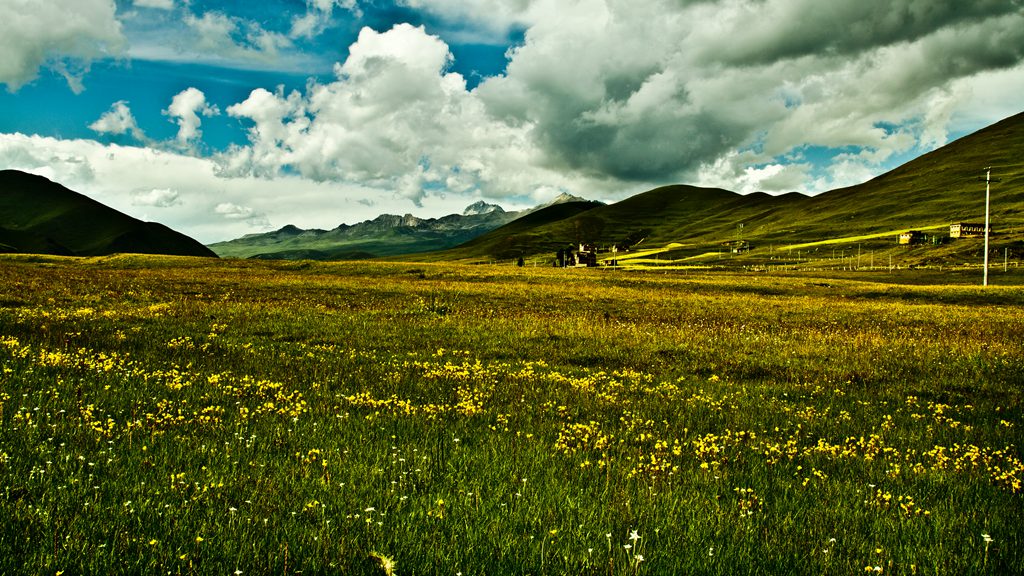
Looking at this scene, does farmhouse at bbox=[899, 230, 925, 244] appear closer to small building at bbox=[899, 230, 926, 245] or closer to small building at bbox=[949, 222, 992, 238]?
small building at bbox=[899, 230, 926, 245]

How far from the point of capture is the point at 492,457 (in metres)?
7.32

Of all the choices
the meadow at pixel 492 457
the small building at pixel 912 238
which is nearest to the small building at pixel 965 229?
the small building at pixel 912 238

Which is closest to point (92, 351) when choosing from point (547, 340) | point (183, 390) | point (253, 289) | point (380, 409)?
point (183, 390)

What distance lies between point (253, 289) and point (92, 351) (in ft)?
91.9

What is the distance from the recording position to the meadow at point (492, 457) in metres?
4.71

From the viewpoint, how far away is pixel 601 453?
7.92m

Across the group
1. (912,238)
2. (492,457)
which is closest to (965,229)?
(912,238)

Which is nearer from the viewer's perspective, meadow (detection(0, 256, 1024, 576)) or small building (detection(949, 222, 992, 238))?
meadow (detection(0, 256, 1024, 576))

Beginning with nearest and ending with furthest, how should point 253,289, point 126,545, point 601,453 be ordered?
point 126,545, point 601,453, point 253,289

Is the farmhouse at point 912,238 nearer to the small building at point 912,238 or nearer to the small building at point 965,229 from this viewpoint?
the small building at point 912,238

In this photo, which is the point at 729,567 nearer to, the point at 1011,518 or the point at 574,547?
the point at 574,547

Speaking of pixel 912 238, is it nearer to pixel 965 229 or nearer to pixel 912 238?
pixel 912 238

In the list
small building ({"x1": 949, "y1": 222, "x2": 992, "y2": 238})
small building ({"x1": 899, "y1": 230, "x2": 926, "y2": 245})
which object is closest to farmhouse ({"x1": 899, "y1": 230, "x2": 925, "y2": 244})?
small building ({"x1": 899, "y1": 230, "x2": 926, "y2": 245})

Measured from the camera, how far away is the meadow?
471cm
